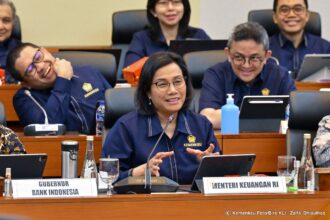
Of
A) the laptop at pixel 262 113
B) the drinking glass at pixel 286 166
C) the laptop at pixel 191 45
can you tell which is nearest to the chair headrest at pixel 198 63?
the laptop at pixel 191 45

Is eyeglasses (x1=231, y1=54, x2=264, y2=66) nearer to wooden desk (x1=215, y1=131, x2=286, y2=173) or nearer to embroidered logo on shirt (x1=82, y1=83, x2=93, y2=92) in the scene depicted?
wooden desk (x1=215, y1=131, x2=286, y2=173)

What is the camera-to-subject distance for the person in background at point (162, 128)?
13.9 ft

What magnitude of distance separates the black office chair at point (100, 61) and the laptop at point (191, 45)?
42cm

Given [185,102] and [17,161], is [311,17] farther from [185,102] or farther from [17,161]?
[17,161]

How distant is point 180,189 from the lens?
382 centimetres

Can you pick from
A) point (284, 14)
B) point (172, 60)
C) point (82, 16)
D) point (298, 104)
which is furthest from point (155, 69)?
point (82, 16)

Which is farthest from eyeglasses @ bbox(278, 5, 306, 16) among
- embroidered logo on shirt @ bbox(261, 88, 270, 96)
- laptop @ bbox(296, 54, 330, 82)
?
embroidered logo on shirt @ bbox(261, 88, 270, 96)

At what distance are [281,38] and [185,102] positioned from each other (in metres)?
2.67

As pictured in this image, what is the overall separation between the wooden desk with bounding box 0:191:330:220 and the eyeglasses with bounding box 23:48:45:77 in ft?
7.17

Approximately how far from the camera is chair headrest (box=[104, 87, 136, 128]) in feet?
15.5

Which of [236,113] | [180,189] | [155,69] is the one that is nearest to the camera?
[180,189]

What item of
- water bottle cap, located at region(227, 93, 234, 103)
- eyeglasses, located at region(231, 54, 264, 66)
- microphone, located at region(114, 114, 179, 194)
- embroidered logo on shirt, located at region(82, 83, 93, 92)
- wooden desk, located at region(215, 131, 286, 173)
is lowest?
wooden desk, located at region(215, 131, 286, 173)

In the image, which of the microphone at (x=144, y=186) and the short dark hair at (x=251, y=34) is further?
the short dark hair at (x=251, y=34)

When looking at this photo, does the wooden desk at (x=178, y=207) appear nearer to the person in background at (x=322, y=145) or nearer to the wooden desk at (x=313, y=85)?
the person in background at (x=322, y=145)
